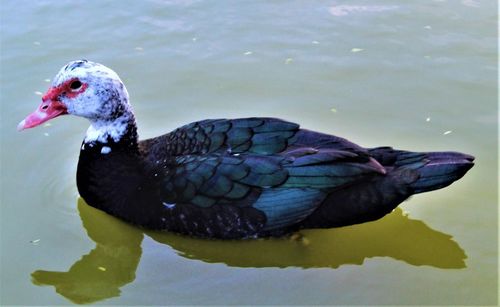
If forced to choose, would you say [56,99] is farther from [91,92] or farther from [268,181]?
[268,181]

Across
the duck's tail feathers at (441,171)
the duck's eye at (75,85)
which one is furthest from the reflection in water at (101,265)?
the duck's tail feathers at (441,171)

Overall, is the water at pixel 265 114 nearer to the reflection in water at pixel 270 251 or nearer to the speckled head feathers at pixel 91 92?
the reflection in water at pixel 270 251

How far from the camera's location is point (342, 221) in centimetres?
497

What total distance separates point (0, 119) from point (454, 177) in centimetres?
394

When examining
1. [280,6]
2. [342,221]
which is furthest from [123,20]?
[342,221]

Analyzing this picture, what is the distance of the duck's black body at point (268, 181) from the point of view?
4.89 meters

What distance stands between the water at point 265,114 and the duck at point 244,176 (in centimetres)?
27

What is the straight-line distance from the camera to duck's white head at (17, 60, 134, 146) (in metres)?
5.25

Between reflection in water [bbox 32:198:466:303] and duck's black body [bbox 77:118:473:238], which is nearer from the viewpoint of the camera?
duck's black body [bbox 77:118:473:238]

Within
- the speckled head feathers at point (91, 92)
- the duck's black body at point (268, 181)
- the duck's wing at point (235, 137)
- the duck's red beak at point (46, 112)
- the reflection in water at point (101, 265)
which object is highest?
the speckled head feathers at point (91, 92)

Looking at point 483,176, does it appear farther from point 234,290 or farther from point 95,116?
point 95,116

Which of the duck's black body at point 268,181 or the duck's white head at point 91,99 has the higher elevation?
the duck's white head at point 91,99

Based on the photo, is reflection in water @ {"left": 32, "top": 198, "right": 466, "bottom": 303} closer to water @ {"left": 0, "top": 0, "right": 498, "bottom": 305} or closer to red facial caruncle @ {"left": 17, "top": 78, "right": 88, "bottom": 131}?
water @ {"left": 0, "top": 0, "right": 498, "bottom": 305}

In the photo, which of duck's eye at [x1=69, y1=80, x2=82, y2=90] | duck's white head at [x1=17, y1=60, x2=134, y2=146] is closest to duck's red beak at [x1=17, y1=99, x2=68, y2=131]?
duck's white head at [x1=17, y1=60, x2=134, y2=146]
